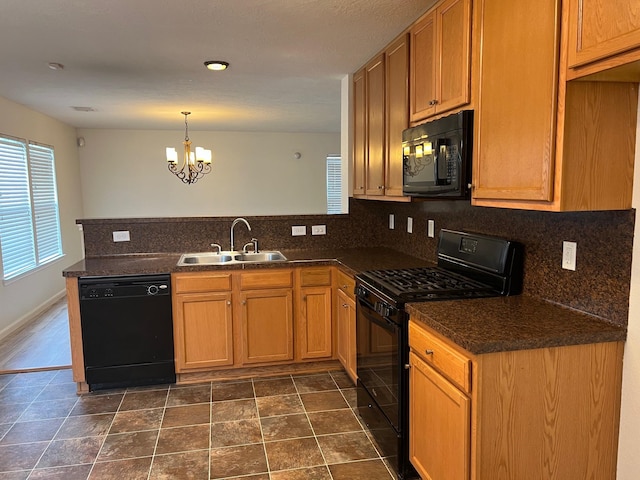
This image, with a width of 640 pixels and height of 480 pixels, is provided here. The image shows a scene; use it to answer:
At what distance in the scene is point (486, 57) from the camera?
1912 millimetres

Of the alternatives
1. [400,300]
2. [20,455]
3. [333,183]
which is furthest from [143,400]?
[333,183]

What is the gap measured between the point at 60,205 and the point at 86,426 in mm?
4281

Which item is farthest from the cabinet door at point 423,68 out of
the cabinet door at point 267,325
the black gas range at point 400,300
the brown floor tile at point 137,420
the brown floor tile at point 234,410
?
the brown floor tile at point 137,420

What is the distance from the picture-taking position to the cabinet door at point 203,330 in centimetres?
327

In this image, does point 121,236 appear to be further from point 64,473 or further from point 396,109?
point 396,109

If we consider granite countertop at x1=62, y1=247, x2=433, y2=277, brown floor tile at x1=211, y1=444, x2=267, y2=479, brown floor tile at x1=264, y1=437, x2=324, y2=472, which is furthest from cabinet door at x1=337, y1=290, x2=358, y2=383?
brown floor tile at x1=211, y1=444, x2=267, y2=479

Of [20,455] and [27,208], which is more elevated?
[27,208]

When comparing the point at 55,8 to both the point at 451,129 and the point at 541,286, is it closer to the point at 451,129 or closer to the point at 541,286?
the point at 451,129

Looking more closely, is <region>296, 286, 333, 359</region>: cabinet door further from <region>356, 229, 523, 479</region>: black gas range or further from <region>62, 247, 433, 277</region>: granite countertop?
<region>356, 229, 523, 479</region>: black gas range

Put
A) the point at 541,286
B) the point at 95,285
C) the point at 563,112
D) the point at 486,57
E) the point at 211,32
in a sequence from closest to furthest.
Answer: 1. the point at 563,112
2. the point at 486,57
3. the point at 541,286
4. the point at 211,32
5. the point at 95,285

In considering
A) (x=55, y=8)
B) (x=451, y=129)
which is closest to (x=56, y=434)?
(x=55, y=8)

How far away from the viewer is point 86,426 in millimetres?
2770

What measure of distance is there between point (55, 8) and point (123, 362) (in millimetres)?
2227

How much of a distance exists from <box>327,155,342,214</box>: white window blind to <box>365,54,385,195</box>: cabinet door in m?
4.46
